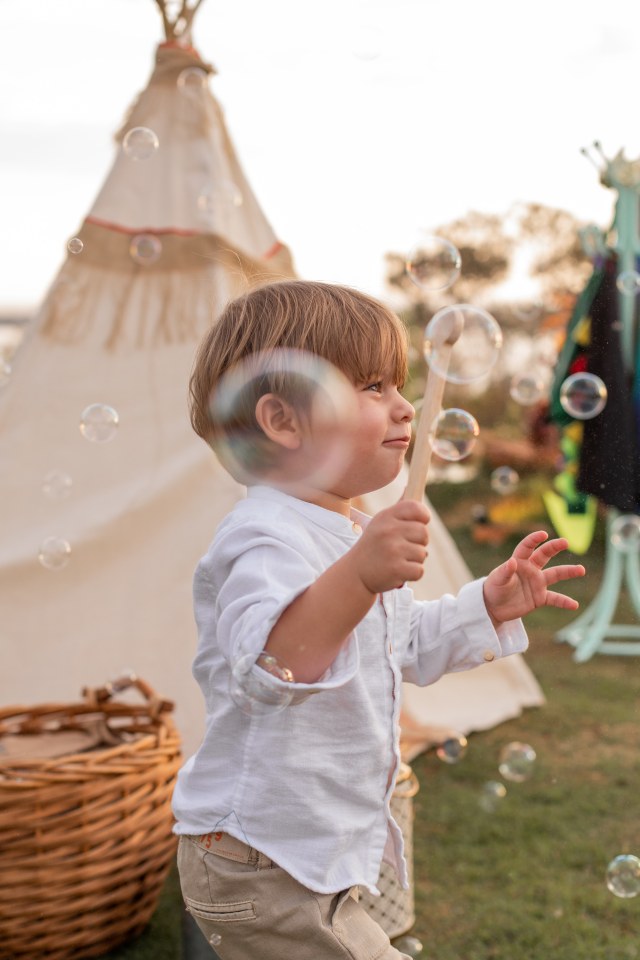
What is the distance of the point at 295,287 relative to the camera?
1590mm

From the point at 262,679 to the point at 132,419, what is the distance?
2.83 metres

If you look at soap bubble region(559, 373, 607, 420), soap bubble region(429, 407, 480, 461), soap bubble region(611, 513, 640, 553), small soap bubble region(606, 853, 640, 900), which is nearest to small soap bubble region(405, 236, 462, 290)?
soap bubble region(429, 407, 480, 461)

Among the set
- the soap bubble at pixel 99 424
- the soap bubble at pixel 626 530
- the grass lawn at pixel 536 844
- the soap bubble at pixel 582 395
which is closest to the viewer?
the grass lawn at pixel 536 844

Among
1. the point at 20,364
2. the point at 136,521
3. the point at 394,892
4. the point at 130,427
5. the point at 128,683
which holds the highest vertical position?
the point at 20,364

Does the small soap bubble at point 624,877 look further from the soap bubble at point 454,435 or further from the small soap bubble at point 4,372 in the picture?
the small soap bubble at point 4,372

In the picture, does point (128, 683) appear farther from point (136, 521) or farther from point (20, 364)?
point (20, 364)

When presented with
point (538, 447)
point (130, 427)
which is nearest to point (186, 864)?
point (130, 427)

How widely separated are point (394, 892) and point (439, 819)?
1463 mm

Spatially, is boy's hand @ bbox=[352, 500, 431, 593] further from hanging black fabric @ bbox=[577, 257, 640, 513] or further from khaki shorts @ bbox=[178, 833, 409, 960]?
hanging black fabric @ bbox=[577, 257, 640, 513]

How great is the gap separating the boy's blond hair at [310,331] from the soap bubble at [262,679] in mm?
404

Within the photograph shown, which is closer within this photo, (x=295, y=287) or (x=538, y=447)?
(x=295, y=287)

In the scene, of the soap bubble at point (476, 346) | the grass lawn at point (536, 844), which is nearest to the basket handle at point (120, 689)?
the grass lawn at point (536, 844)

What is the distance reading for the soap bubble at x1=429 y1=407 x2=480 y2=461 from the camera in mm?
2572

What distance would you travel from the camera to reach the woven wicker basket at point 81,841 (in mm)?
2332
